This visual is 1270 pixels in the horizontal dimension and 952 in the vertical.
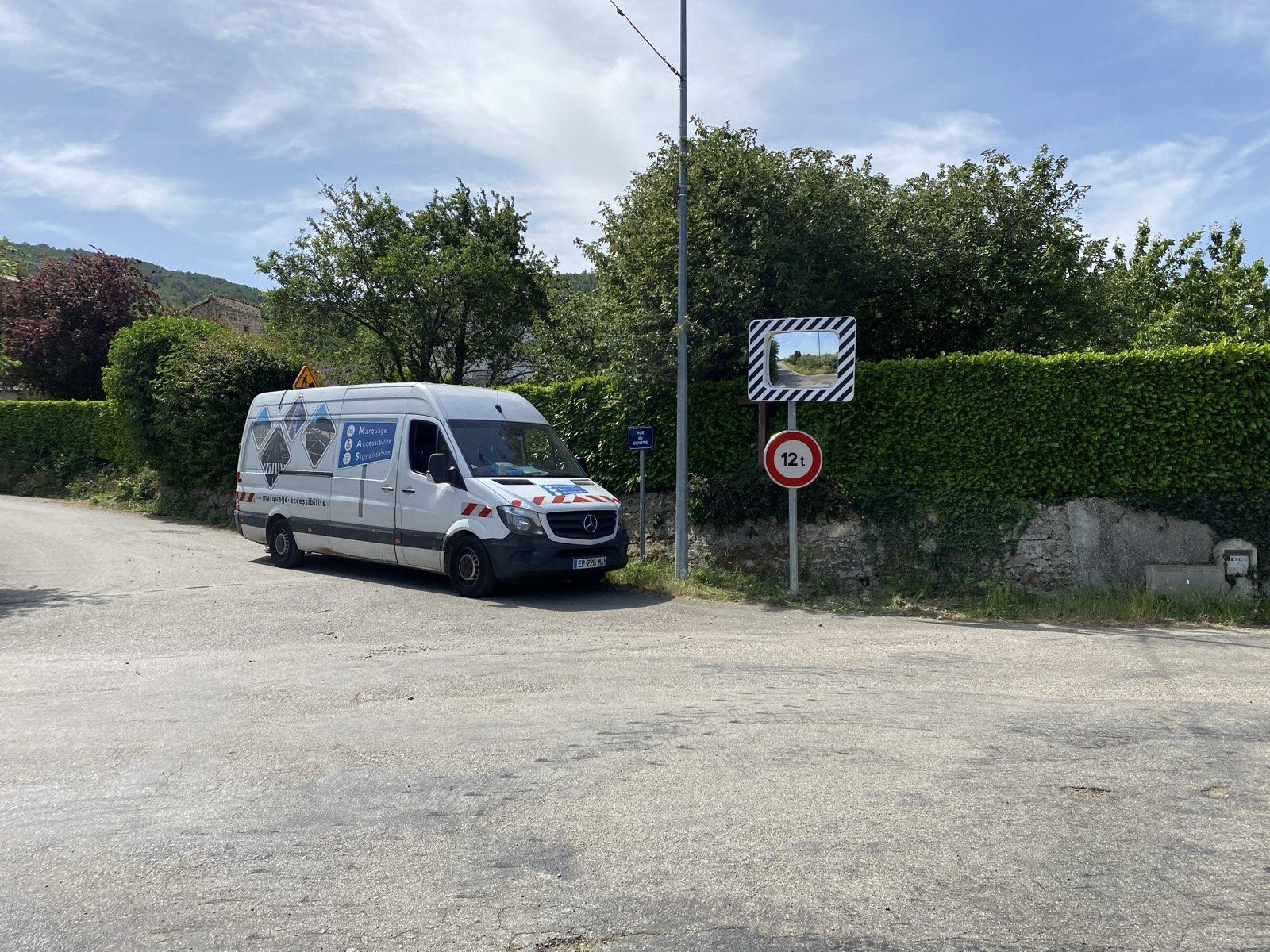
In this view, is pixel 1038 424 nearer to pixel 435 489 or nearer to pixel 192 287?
pixel 435 489

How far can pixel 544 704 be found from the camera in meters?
6.54

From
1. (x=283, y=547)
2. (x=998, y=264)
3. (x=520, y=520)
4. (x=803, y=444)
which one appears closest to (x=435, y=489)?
(x=520, y=520)

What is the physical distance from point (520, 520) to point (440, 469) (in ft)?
4.52

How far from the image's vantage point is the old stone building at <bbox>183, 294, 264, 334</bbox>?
49.8 m

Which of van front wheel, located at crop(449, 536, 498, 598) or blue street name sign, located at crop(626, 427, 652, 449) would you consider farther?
blue street name sign, located at crop(626, 427, 652, 449)

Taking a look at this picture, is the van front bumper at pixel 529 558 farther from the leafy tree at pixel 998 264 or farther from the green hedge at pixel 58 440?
the green hedge at pixel 58 440

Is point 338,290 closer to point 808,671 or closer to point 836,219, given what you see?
point 836,219

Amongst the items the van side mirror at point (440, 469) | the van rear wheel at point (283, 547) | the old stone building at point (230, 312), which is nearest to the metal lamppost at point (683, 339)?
the van side mirror at point (440, 469)

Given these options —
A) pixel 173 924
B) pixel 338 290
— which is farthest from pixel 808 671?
pixel 338 290

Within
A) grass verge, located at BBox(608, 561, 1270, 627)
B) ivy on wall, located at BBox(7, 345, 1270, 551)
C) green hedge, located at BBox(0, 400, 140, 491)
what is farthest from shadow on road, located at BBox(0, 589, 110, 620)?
green hedge, located at BBox(0, 400, 140, 491)

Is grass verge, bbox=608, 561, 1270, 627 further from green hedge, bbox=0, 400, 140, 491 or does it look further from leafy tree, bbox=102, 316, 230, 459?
green hedge, bbox=0, 400, 140, 491

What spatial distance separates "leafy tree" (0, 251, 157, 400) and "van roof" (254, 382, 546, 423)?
88.5ft

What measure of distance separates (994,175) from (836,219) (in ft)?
10.6

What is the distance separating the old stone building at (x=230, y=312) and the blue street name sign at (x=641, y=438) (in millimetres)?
39550
